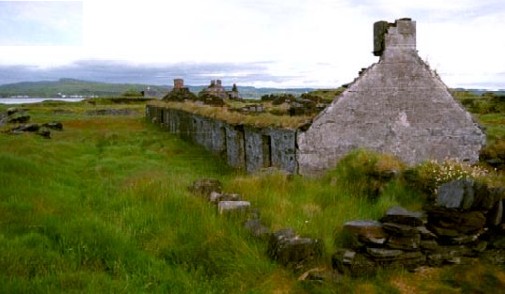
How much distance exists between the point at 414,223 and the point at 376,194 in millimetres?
2557

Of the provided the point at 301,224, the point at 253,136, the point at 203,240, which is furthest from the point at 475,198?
the point at 253,136

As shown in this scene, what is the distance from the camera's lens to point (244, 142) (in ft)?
61.6

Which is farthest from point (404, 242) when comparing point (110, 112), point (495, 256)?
point (110, 112)

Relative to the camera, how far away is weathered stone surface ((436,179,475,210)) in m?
7.41

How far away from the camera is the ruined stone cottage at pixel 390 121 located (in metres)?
14.5

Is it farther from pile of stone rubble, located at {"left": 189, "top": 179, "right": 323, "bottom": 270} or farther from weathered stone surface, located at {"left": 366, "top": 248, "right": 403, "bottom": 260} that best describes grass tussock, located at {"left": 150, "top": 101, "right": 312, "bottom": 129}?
weathered stone surface, located at {"left": 366, "top": 248, "right": 403, "bottom": 260}

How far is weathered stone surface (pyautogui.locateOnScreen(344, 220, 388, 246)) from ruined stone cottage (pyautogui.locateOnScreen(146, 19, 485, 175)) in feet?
22.9

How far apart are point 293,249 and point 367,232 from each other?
1.07 metres

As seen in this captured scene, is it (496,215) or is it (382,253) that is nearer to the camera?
(382,253)

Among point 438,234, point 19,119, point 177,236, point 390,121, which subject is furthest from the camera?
point 19,119

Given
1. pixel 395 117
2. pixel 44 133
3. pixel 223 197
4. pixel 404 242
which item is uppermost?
pixel 395 117

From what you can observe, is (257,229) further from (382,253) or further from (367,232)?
(382,253)

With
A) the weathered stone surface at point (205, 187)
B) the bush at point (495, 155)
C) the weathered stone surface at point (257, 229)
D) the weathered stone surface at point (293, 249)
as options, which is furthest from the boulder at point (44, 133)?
the weathered stone surface at point (293, 249)

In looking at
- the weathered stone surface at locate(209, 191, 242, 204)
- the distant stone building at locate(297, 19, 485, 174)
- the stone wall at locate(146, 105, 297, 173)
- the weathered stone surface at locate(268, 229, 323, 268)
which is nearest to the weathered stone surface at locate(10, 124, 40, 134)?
the stone wall at locate(146, 105, 297, 173)
